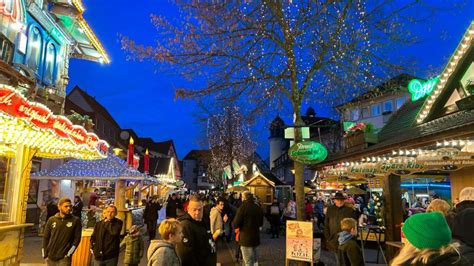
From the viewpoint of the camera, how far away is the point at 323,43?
9.58 metres

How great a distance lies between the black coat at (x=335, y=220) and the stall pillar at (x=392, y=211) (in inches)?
112

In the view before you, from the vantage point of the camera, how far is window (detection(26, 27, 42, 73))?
11961 millimetres

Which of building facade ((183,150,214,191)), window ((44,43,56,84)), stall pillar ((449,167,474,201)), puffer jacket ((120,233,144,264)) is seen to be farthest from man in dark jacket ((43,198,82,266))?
building facade ((183,150,214,191))

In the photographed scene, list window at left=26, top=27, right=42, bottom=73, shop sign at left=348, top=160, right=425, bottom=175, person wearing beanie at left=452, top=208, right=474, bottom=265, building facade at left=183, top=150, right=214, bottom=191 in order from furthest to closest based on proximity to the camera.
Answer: building facade at left=183, top=150, right=214, bottom=191, window at left=26, top=27, right=42, bottom=73, shop sign at left=348, top=160, right=425, bottom=175, person wearing beanie at left=452, top=208, right=474, bottom=265

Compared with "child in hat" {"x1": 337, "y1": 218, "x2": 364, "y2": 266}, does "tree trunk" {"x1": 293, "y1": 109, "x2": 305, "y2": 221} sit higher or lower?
higher

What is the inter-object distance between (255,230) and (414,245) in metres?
6.45

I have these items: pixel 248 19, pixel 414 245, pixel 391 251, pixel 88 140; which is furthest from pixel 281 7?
pixel 414 245

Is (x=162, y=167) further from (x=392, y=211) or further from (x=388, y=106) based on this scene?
(x=392, y=211)

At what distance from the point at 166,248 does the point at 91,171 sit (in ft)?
45.9

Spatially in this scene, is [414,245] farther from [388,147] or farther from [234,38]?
[234,38]

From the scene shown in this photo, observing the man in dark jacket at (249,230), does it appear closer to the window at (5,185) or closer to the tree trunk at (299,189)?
the tree trunk at (299,189)

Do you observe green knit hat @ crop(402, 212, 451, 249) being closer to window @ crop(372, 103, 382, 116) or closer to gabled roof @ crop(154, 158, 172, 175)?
window @ crop(372, 103, 382, 116)

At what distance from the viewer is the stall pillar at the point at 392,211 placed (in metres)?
10.1

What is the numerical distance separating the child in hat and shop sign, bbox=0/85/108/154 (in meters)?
5.30
